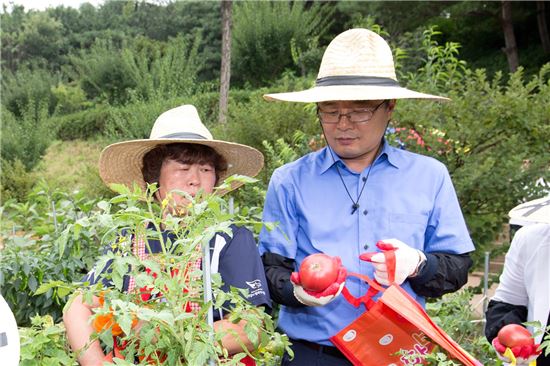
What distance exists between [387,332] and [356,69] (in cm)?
78

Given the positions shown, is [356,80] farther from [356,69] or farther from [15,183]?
[15,183]

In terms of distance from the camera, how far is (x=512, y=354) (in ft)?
6.11

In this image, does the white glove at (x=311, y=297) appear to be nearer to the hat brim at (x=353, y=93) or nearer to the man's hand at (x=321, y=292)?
the man's hand at (x=321, y=292)

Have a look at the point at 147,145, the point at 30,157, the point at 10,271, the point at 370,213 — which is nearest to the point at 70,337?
the point at 147,145

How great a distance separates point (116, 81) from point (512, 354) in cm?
2056

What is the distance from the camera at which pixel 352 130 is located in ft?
6.68

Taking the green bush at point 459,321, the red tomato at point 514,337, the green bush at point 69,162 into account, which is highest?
the red tomato at point 514,337

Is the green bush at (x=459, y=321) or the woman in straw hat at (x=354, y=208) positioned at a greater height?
the woman in straw hat at (x=354, y=208)

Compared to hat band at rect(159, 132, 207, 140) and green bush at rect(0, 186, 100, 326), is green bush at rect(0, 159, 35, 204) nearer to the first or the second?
green bush at rect(0, 186, 100, 326)

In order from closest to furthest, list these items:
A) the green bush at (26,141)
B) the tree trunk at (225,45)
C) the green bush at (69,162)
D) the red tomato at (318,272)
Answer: the red tomato at (318,272), the green bush at (26,141), the tree trunk at (225,45), the green bush at (69,162)

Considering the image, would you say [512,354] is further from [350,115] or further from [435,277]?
[350,115]

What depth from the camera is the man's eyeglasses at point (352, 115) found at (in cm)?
204

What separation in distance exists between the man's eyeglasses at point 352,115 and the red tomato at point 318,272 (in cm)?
45

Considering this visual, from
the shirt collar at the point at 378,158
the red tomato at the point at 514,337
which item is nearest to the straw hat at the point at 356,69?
the shirt collar at the point at 378,158
